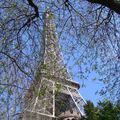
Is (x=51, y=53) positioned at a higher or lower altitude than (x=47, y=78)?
higher

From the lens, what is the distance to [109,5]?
9.38 metres

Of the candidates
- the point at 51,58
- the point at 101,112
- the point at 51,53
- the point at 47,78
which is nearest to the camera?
the point at 47,78

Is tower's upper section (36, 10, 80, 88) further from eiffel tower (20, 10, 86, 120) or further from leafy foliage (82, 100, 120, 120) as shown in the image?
leafy foliage (82, 100, 120, 120)

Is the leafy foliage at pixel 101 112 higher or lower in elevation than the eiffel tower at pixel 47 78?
higher

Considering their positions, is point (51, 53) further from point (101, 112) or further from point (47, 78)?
point (101, 112)

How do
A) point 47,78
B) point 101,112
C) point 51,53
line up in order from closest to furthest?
point 47,78
point 51,53
point 101,112

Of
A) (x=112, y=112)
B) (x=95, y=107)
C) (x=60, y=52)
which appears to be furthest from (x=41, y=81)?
(x=95, y=107)

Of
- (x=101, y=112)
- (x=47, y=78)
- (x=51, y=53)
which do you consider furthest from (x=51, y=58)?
(x=101, y=112)

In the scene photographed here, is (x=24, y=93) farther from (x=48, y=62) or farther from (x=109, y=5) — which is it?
(x=109, y=5)

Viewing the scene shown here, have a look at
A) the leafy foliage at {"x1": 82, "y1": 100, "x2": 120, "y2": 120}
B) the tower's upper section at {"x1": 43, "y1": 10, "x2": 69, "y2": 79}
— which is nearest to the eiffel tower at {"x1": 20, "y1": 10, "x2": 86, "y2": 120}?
the tower's upper section at {"x1": 43, "y1": 10, "x2": 69, "y2": 79}

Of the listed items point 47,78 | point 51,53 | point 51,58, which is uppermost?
point 51,53

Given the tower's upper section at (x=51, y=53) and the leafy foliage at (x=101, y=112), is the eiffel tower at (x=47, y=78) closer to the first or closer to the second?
the tower's upper section at (x=51, y=53)

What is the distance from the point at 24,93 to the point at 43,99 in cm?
64

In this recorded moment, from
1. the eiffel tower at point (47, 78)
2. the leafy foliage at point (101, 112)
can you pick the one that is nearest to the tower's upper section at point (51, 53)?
the eiffel tower at point (47, 78)
